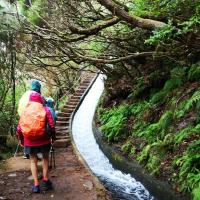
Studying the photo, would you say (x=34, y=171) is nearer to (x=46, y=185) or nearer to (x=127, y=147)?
(x=46, y=185)

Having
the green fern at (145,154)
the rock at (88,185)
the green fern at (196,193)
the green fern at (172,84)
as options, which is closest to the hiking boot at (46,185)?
the rock at (88,185)

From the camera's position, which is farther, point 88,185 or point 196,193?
point 88,185

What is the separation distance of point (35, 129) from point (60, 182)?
1760 mm

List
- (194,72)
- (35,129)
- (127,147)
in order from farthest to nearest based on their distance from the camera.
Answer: (127,147)
(194,72)
(35,129)

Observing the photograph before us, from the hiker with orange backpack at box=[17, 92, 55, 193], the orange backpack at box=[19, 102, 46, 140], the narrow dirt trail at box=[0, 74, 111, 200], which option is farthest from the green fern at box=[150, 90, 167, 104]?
the orange backpack at box=[19, 102, 46, 140]

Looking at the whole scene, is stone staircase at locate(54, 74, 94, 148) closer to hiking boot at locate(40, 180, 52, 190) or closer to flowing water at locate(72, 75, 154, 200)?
flowing water at locate(72, 75, 154, 200)

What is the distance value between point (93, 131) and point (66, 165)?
6234 mm

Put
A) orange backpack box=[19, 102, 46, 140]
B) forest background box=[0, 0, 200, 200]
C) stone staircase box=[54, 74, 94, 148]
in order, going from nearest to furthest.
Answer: orange backpack box=[19, 102, 46, 140]
forest background box=[0, 0, 200, 200]
stone staircase box=[54, 74, 94, 148]

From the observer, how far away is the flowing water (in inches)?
386

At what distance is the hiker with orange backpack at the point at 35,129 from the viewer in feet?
24.7

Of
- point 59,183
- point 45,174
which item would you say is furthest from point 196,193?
point 45,174

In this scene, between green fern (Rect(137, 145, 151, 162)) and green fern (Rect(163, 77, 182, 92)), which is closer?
green fern (Rect(137, 145, 151, 162))

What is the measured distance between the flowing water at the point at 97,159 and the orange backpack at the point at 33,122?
9.61ft

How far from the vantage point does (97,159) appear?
13188 mm
